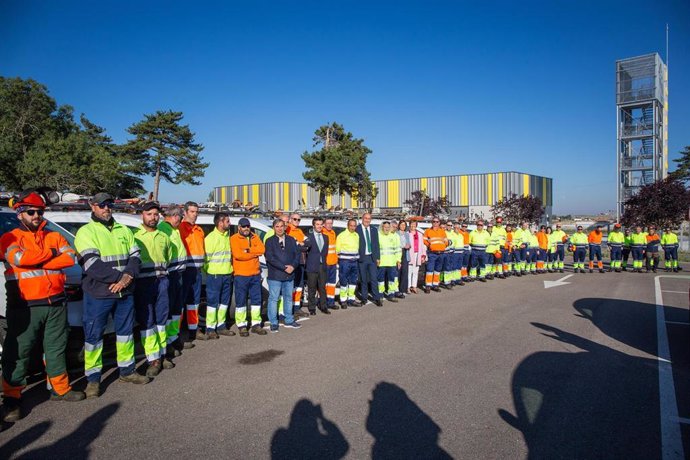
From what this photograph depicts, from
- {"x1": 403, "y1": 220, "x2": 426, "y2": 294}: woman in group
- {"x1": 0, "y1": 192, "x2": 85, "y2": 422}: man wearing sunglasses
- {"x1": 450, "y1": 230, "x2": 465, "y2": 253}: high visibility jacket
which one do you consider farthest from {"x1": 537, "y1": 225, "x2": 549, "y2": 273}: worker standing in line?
{"x1": 0, "y1": 192, "x2": 85, "y2": 422}: man wearing sunglasses

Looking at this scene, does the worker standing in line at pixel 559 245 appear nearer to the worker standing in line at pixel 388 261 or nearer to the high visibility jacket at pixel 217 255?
the worker standing in line at pixel 388 261

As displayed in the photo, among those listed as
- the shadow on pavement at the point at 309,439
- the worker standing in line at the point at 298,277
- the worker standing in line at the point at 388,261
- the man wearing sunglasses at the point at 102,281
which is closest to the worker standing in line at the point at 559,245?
the worker standing in line at the point at 388,261

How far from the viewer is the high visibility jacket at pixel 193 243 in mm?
6547

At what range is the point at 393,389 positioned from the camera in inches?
186

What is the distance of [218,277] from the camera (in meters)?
6.75

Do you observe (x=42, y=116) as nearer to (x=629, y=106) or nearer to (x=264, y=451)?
(x=264, y=451)

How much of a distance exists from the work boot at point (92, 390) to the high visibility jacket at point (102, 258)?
95cm

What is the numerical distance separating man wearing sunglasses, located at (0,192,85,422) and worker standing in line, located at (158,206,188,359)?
1.42 meters

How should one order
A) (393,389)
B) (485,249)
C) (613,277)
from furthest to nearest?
(613,277), (485,249), (393,389)

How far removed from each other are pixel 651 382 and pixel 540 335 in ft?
6.61

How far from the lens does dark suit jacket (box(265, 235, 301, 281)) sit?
285 inches

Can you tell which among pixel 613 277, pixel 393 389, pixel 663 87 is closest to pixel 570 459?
pixel 393 389

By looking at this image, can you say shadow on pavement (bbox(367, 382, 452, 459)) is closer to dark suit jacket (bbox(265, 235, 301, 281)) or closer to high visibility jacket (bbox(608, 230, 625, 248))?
dark suit jacket (bbox(265, 235, 301, 281))

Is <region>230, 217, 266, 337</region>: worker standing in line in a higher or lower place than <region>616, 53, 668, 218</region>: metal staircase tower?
lower
